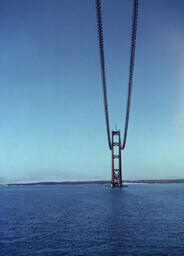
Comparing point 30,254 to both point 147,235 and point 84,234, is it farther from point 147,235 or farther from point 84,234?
point 147,235

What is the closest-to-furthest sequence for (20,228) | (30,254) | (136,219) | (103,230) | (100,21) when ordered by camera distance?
(100,21) → (30,254) → (103,230) → (20,228) → (136,219)

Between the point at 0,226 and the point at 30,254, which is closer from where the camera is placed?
the point at 30,254

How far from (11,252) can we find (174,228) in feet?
58.9

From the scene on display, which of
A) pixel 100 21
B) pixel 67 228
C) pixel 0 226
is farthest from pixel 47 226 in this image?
pixel 100 21

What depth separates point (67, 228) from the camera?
2875 cm

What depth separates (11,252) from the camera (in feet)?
66.2

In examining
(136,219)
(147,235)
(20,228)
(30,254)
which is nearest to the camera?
(30,254)

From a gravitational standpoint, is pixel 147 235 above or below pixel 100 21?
below

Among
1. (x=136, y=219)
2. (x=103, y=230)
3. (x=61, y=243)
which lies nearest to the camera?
(x=61, y=243)

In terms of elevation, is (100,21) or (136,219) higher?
(100,21)

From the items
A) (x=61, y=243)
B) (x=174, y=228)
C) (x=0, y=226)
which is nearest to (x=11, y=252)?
(x=61, y=243)

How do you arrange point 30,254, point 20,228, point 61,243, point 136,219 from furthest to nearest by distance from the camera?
point 136,219
point 20,228
point 61,243
point 30,254

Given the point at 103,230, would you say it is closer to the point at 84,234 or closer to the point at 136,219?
the point at 84,234

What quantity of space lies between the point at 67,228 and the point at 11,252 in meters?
9.50
